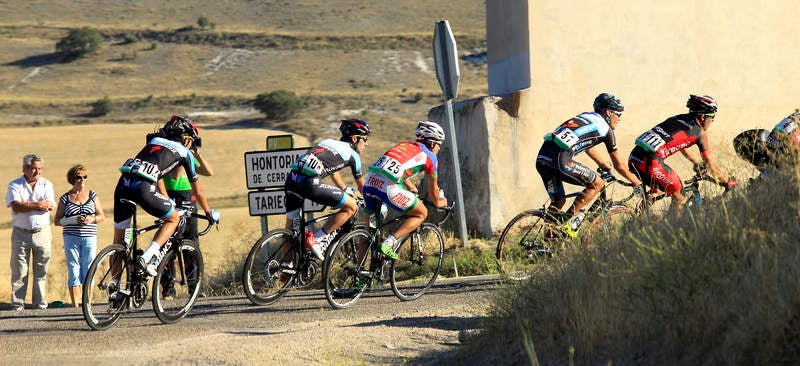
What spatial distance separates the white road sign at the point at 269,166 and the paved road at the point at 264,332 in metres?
2.22

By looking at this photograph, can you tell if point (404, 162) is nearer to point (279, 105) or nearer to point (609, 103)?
point (609, 103)

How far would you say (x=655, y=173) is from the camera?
10.7 metres

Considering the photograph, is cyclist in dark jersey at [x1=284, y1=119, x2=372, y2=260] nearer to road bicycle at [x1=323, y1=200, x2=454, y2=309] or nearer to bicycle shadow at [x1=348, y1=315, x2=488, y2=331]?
road bicycle at [x1=323, y1=200, x2=454, y2=309]

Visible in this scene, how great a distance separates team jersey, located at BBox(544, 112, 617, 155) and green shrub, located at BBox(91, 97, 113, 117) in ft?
210

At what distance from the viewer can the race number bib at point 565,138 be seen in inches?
408

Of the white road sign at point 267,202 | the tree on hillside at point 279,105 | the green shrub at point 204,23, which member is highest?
the green shrub at point 204,23

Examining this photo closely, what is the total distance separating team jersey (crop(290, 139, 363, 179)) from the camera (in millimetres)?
9797

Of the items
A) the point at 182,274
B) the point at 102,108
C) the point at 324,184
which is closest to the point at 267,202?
the point at 324,184

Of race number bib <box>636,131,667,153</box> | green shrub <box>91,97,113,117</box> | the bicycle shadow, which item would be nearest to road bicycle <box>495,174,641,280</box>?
race number bib <box>636,131,667,153</box>

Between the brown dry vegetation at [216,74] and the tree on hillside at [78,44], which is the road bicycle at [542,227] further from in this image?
the tree on hillside at [78,44]

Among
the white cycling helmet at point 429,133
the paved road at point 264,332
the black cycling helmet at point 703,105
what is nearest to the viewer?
the paved road at point 264,332

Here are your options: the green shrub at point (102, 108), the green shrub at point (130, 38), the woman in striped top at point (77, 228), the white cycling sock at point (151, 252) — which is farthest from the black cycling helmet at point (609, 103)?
the green shrub at point (130, 38)

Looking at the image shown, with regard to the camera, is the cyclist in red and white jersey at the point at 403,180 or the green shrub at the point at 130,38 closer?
the cyclist in red and white jersey at the point at 403,180

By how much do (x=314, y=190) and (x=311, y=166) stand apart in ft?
0.73
